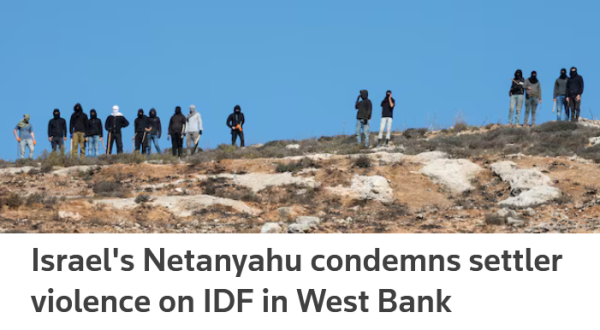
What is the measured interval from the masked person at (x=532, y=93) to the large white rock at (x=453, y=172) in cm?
701

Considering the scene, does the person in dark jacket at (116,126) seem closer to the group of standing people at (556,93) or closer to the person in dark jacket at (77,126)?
the person in dark jacket at (77,126)

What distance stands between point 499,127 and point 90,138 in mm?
13348

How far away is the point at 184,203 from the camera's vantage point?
17281mm

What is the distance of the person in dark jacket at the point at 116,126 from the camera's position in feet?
85.7

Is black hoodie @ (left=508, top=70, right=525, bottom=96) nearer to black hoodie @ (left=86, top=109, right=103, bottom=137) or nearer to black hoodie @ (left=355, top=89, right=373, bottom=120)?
black hoodie @ (left=355, top=89, right=373, bottom=120)

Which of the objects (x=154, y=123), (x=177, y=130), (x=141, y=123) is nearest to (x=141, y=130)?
(x=141, y=123)

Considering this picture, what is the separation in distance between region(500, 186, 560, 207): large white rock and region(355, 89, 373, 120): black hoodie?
7939 millimetres

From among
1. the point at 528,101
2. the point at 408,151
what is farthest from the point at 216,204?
the point at 528,101

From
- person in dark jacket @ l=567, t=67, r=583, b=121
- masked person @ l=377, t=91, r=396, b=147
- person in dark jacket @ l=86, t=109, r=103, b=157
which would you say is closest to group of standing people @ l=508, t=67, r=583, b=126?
person in dark jacket @ l=567, t=67, r=583, b=121

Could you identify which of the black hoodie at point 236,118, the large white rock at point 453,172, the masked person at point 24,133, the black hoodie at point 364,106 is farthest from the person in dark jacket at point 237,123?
the large white rock at point 453,172

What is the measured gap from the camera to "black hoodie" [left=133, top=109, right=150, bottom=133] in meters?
25.9

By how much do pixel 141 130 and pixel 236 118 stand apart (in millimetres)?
3143

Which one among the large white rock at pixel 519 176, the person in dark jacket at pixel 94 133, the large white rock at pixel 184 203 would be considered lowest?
the large white rock at pixel 184 203

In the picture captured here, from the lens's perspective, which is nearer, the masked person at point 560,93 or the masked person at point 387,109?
the masked person at point 387,109
